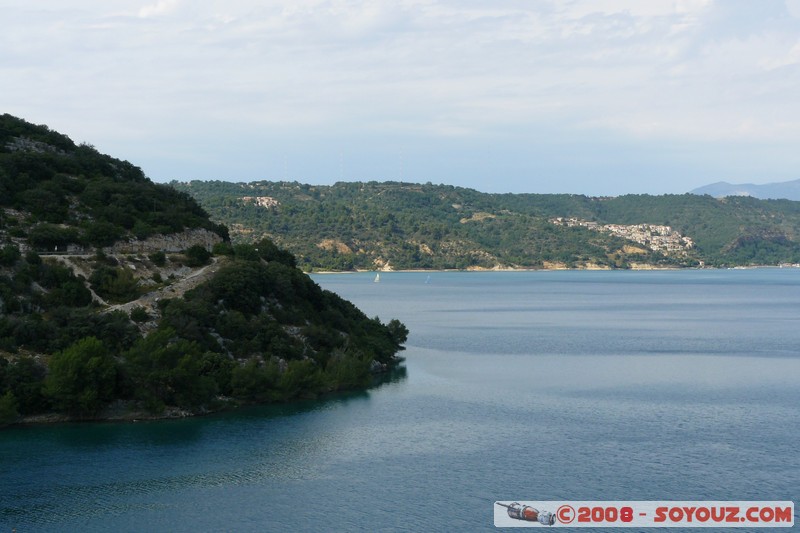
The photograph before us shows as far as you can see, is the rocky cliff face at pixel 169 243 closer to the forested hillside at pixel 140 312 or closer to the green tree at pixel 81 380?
the forested hillside at pixel 140 312

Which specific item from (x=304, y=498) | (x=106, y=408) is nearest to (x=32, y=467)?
(x=106, y=408)

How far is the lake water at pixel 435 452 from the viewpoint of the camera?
141ft

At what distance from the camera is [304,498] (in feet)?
147

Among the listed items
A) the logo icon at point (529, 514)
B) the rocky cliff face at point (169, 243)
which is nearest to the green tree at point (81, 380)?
the rocky cliff face at point (169, 243)

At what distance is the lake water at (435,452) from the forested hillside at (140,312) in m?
2.38

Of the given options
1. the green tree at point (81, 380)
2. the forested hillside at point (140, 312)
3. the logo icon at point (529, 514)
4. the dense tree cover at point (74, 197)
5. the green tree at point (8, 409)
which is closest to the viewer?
the logo icon at point (529, 514)

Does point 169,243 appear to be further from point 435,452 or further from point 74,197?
point 435,452

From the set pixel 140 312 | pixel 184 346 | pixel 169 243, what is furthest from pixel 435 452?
pixel 169 243

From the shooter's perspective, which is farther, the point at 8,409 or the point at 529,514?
the point at 8,409

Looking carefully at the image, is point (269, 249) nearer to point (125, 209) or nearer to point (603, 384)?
point (125, 209)

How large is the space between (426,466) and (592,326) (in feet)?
252

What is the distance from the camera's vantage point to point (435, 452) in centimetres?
5238

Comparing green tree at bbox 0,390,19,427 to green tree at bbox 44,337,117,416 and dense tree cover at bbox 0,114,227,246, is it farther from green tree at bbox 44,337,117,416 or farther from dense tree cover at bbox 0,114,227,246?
dense tree cover at bbox 0,114,227,246

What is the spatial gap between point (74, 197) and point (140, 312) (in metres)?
21.6
